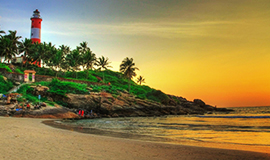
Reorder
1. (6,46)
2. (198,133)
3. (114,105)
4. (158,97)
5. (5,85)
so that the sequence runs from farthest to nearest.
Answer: (158,97)
(6,46)
(114,105)
(5,85)
(198,133)

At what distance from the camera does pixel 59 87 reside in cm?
4772

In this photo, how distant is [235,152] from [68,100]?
3941 cm

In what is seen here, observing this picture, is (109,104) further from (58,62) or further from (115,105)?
(58,62)

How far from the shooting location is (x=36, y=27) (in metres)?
70.8

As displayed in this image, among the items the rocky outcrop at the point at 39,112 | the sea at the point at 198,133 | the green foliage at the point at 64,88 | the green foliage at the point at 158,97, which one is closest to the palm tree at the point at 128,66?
the green foliage at the point at 158,97

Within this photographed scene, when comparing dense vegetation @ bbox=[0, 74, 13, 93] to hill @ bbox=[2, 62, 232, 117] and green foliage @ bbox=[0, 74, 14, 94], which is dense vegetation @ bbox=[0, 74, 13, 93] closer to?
green foliage @ bbox=[0, 74, 14, 94]

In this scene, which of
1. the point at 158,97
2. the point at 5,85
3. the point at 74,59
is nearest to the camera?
the point at 5,85

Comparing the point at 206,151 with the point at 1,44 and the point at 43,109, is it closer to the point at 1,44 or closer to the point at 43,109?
the point at 43,109

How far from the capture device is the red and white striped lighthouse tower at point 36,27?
232ft

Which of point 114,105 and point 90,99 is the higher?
point 90,99

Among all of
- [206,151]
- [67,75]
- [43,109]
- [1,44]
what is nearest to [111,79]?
[67,75]

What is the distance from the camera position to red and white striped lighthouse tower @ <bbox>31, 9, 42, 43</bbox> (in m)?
70.6

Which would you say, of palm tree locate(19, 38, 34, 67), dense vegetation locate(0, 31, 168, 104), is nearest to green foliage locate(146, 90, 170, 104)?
dense vegetation locate(0, 31, 168, 104)

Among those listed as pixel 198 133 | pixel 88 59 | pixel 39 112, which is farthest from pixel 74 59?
pixel 198 133
